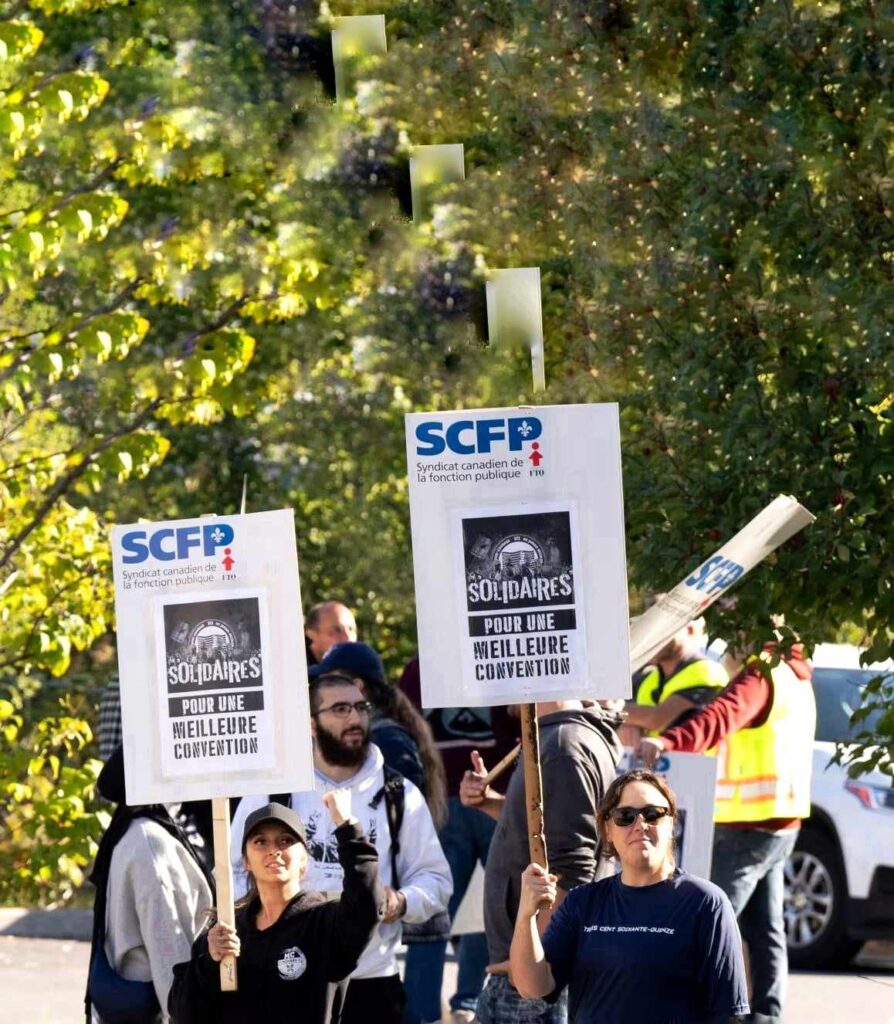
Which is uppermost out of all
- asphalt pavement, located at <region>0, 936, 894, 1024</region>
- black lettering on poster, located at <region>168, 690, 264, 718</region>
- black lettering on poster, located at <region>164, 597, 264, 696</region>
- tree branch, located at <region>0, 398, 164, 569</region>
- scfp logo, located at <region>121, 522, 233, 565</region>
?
tree branch, located at <region>0, 398, 164, 569</region>

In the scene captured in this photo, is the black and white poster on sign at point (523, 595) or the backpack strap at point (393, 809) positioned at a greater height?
the black and white poster on sign at point (523, 595)

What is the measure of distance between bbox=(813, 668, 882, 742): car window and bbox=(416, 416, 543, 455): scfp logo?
6.42m

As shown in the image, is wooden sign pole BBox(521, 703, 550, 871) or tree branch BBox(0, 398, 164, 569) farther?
tree branch BBox(0, 398, 164, 569)

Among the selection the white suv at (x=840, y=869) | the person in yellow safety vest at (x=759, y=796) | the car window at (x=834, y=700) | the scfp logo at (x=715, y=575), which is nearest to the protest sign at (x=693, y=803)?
the person in yellow safety vest at (x=759, y=796)

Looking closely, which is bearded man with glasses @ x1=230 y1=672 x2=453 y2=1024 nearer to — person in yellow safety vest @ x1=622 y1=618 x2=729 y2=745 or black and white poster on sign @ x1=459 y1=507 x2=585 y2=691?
black and white poster on sign @ x1=459 y1=507 x2=585 y2=691

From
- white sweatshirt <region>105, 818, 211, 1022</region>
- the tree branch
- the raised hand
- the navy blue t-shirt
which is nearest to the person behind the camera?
the navy blue t-shirt

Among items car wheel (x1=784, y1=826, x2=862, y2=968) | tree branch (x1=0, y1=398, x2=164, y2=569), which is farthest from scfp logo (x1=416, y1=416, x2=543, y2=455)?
car wheel (x1=784, y1=826, x2=862, y2=968)

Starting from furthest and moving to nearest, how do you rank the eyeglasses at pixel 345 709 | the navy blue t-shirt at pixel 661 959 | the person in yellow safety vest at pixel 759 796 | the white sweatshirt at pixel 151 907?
the person in yellow safety vest at pixel 759 796
the eyeglasses at pixel 345 709
the white sweatshirt at pixel 151 907
the navy blue t-shirt at pixel 661 959

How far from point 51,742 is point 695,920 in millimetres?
5116

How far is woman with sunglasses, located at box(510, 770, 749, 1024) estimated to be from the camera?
16.6 ft

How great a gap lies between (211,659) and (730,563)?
1.64 metres

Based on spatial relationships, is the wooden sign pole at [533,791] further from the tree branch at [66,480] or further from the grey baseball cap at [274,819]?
the tree branch at [66,480]

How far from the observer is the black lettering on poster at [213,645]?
5.64 m

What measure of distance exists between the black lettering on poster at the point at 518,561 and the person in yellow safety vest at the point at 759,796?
9.38 feet
